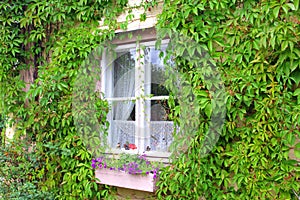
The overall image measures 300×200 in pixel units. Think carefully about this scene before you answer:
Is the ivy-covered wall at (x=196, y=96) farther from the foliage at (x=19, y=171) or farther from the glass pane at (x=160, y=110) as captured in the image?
the glass pane at (x=160, y=110)

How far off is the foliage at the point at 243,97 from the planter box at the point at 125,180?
12 cm

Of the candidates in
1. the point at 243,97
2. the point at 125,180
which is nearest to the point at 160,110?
the point at 125,180

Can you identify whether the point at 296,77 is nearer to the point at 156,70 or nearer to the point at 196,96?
the point at 196,96

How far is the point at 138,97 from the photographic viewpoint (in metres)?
3.05

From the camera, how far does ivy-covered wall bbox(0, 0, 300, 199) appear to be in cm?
227

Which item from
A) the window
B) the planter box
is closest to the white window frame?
the window

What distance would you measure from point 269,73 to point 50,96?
2.23 m

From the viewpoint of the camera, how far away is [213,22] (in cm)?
257

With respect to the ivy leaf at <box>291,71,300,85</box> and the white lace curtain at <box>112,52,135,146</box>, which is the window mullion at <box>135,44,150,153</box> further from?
the ivy leaf at <box>291,71,300,85</box>

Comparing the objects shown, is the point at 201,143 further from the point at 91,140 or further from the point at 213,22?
the point at 91,140

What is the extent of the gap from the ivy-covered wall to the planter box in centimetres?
10

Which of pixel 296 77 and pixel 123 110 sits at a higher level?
pixel 296 77

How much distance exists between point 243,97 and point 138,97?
3.57 feet

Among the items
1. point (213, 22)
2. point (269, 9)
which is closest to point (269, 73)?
point (269, 9)
